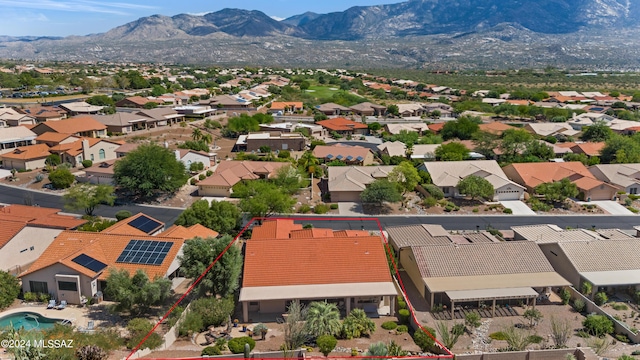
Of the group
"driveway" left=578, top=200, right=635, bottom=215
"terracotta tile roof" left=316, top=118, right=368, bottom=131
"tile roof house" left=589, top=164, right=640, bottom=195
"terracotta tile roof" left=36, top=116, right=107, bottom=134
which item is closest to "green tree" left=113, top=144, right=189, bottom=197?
"terracotta tile roof" left=36, top=116, right=107, bottom=134

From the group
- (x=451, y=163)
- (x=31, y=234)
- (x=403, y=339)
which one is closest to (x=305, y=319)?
(x=403, y=339)

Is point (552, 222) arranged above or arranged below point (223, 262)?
below

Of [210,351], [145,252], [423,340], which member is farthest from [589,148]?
[210,351]

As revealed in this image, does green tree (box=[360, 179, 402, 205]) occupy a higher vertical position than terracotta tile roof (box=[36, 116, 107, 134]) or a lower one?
lower

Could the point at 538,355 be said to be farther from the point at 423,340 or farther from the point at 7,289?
the point at 7,289

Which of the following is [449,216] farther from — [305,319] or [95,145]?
[95,145]

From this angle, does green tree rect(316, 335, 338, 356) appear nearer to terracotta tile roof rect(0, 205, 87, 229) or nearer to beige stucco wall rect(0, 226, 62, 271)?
beige stucco wall rect(0, 226, 62, 271)
